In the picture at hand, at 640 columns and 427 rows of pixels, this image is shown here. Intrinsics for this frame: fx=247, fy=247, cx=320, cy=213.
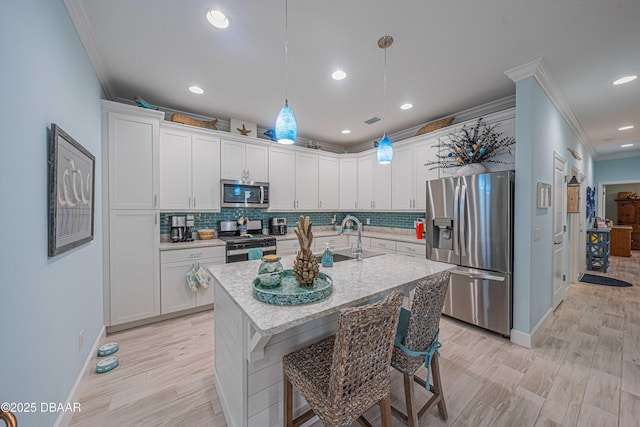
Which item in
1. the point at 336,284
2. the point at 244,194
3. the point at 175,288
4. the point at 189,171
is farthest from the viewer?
the point at 244,194

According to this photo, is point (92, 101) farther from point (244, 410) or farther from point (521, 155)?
point (521, 155)

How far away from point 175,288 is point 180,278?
0.42ft

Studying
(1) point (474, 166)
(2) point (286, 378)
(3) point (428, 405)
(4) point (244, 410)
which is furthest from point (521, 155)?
(4) point (244, 410)

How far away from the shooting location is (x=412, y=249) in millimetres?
3670

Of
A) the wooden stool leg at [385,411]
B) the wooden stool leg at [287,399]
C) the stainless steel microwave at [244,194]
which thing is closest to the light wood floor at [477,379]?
the wooden stool leg at [287,399]

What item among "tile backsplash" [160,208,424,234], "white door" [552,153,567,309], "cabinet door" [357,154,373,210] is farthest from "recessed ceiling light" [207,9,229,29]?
"white door" [552,153,567,309]

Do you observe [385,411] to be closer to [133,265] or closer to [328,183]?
[133,265]

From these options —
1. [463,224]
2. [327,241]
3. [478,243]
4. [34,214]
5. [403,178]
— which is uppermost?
[403,178]

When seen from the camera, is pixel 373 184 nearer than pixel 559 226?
No

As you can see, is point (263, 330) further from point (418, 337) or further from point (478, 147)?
point (478, 147)

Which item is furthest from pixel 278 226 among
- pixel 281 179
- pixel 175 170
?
pixel 175 170

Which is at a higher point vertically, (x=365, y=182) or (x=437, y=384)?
(x=365, y=182)

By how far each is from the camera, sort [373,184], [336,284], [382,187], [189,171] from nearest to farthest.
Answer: [336,284] < [189,171] < [382,187] < [373,184]

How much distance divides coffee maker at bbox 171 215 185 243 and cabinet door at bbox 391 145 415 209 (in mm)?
3332
